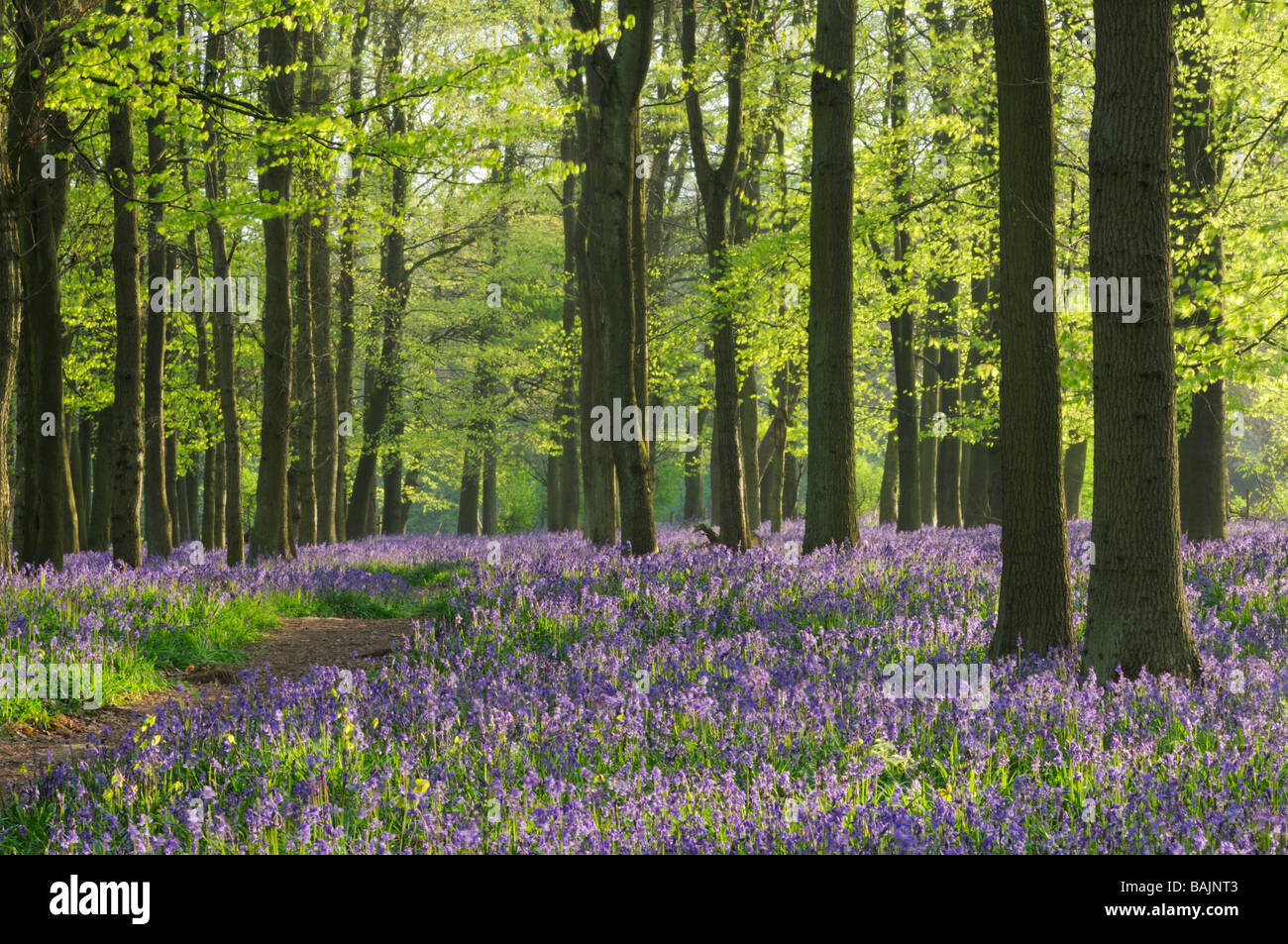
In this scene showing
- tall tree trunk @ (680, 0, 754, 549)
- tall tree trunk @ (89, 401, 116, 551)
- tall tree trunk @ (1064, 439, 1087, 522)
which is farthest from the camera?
tall tree trunk @ (1064, 439, 1087, 522)

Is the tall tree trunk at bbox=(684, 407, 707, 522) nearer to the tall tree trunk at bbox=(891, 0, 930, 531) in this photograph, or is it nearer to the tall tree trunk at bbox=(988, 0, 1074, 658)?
the tall tree trunk at bbox=(891, 0, 930, 531)

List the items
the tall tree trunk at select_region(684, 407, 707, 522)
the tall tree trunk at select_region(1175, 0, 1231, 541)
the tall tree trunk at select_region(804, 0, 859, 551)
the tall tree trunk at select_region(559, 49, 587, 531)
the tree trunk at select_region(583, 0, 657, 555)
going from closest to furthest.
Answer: the tree trunk at select_region(583, 0, 657, 555), the tall tree trunk at select_region(804, 0, 859, 551), the tall tree trunk at select_region(1175, 0, 1231, 541), the tall tree trunk at select_region(559, 49, 587, 531), the tall tree trunk at select_region(684, 407, 707, 522)

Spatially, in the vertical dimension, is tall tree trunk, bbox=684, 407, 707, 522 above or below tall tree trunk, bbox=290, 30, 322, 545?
below

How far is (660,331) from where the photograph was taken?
22.3m

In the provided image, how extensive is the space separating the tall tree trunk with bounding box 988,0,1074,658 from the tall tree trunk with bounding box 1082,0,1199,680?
0.72 m

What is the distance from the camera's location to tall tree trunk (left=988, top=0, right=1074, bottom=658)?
6.68m

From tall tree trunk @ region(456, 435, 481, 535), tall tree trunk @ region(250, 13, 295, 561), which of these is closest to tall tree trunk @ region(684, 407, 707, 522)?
tall tree trunk @ region(456, 435, 481, 535)

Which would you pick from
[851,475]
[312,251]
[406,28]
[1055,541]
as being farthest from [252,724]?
[406,28]

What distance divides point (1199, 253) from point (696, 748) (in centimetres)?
1262

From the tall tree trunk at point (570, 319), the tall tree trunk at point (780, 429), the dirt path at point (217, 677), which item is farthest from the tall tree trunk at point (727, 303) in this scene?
the tall tree trunk at point (780, 429)

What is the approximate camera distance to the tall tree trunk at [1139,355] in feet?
19.0

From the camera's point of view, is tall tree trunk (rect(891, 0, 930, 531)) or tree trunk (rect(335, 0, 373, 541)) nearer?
tall tree trunk (rect(891, 0, 930, 531))

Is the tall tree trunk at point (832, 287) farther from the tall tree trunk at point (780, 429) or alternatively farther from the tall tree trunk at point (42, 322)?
the tall tree trunk at point (780, 429)
